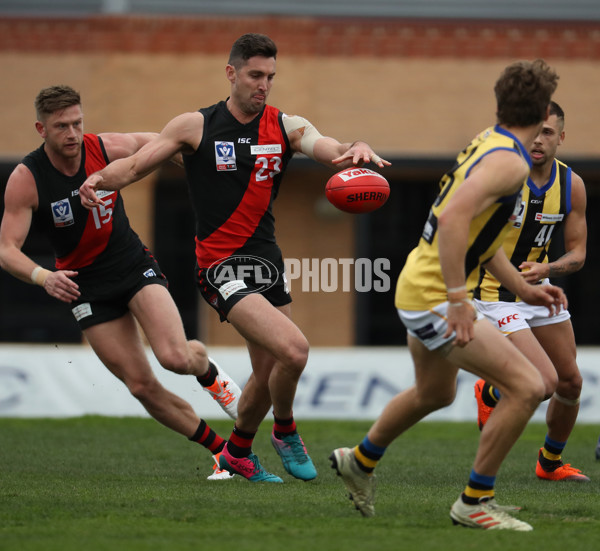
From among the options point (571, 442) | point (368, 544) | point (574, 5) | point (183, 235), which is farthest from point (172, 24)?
point (368, 544)

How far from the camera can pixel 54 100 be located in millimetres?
6508

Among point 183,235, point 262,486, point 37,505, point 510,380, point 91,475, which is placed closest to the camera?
point 510,380

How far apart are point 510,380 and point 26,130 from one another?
13.6 m

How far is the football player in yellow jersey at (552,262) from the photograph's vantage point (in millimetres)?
6887

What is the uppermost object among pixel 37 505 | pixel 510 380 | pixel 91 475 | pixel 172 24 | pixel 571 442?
pixel 172 24

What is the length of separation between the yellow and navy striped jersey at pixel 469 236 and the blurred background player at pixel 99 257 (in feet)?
6.61

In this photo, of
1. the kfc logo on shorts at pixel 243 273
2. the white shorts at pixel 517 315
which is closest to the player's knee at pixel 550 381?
the white shorts at pixel 517 315

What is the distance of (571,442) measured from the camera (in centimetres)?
1000

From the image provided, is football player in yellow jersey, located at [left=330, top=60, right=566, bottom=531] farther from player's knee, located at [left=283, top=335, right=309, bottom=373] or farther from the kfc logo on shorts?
the kfc logo on shorts

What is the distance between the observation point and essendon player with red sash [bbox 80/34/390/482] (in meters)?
6.38

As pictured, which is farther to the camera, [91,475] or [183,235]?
[183,235]

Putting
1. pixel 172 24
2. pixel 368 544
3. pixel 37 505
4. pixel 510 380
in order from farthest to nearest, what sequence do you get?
pixel 172 24 < pixel 37 505 < pixel 510 380 < pixel 368 544

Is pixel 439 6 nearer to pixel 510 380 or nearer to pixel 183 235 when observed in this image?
pixel 183 235

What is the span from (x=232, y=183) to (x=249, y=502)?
6.76ft
